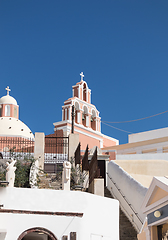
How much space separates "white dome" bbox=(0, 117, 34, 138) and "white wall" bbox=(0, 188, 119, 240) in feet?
53.3

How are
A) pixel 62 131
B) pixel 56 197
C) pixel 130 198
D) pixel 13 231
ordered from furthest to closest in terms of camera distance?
pixel 62 131 < pixel 130 198 < pixel 56 197 < pixel 13 231

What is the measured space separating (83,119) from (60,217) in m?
16.9

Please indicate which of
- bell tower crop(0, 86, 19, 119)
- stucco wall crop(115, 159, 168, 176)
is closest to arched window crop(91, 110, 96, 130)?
bell tower crop(0, 86, 19, 119)

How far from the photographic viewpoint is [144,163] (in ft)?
58.6

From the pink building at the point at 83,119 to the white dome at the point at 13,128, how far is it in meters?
4.44

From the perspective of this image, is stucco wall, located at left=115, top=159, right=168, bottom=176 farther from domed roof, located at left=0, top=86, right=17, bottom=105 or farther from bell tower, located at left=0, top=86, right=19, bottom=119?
domed roof, located at left=0, top=86, right=17, bottom=105

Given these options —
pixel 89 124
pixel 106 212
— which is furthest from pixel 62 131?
pixel 106 212

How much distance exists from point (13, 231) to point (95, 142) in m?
17.4

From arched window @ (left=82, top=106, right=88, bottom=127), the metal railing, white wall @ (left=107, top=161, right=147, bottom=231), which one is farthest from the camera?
arched window @ (left=82, top=106, right=88, bottom=127)

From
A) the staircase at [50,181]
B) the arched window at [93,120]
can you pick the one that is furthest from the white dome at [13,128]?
the staircase at [50,181]

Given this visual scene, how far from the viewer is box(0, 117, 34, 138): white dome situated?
27156mm

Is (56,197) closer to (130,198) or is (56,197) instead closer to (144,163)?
(130,198)

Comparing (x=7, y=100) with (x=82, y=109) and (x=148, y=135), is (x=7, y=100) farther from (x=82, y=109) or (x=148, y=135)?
(x=148, y=135)

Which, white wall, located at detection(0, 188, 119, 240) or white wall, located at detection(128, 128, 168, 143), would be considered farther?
white wall, located at detection(128, 128, 168, 143)
